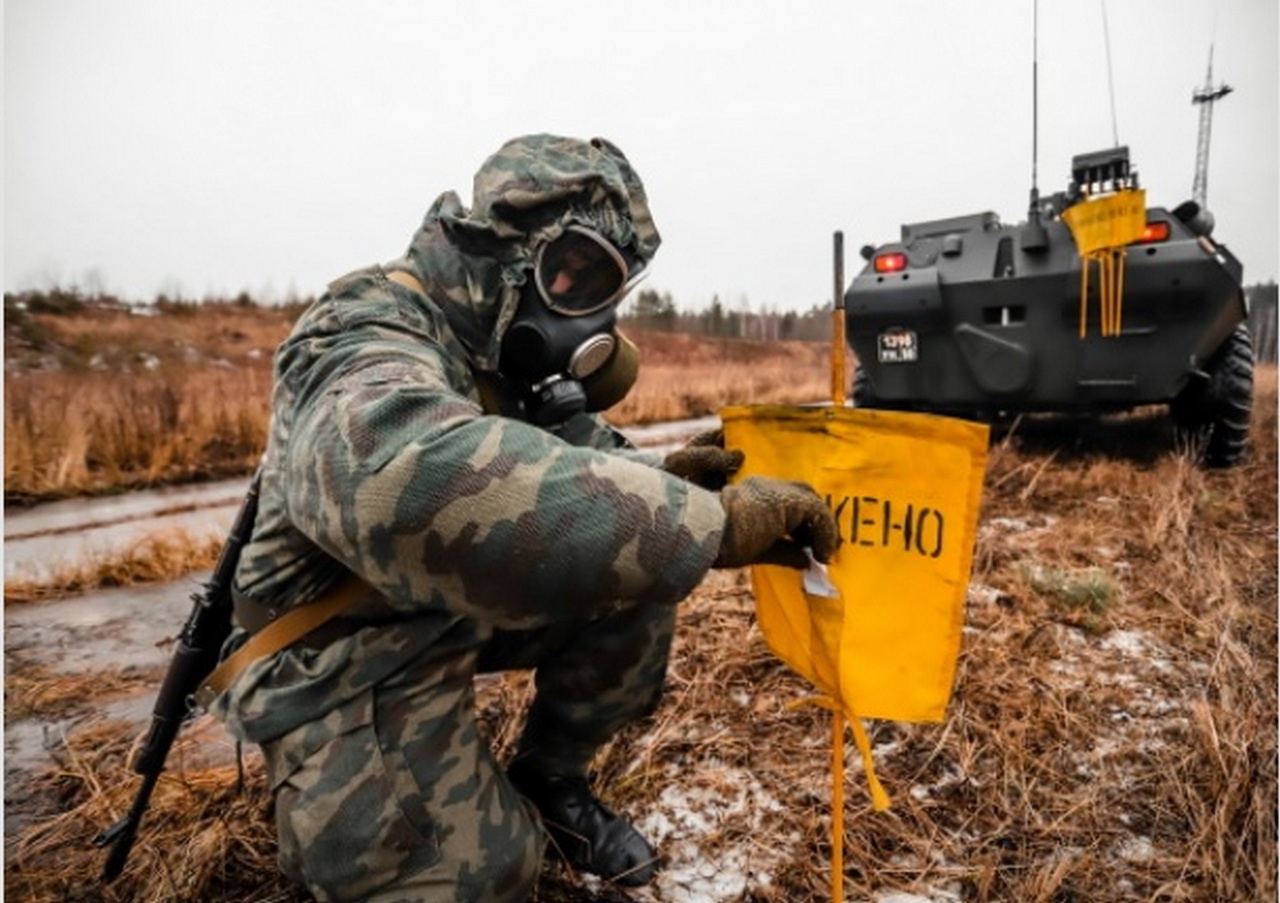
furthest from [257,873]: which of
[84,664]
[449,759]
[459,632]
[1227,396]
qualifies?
[1227,396]

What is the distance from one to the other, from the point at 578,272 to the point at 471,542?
0.72 m

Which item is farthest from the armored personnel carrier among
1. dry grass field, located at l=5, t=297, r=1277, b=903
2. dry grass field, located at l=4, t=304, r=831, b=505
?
dry grass field, located at l=4, t=304, r=831, b=505

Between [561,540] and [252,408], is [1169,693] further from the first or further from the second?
[252,408]

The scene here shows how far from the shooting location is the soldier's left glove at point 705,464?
1.32m

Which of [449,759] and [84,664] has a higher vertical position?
[449,759]

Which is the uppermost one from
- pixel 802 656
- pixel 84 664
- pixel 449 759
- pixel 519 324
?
pixel 519 324

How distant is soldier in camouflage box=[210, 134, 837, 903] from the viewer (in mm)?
913

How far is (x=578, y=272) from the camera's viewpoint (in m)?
1.44

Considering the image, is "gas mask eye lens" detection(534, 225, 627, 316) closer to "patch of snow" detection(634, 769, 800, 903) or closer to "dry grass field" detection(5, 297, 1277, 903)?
"dry grass field" detection(5, 297, 1277, 903)

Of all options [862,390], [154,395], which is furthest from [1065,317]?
[154,395]

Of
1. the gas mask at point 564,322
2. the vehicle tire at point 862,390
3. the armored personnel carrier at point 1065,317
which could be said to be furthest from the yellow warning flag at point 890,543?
the vehicle tire at point 862,390

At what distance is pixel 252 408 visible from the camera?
776cm

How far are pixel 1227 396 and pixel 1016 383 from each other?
4.69 ft

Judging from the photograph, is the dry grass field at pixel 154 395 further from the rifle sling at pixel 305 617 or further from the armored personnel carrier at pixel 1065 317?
the rifle sling at pixel 305 617
